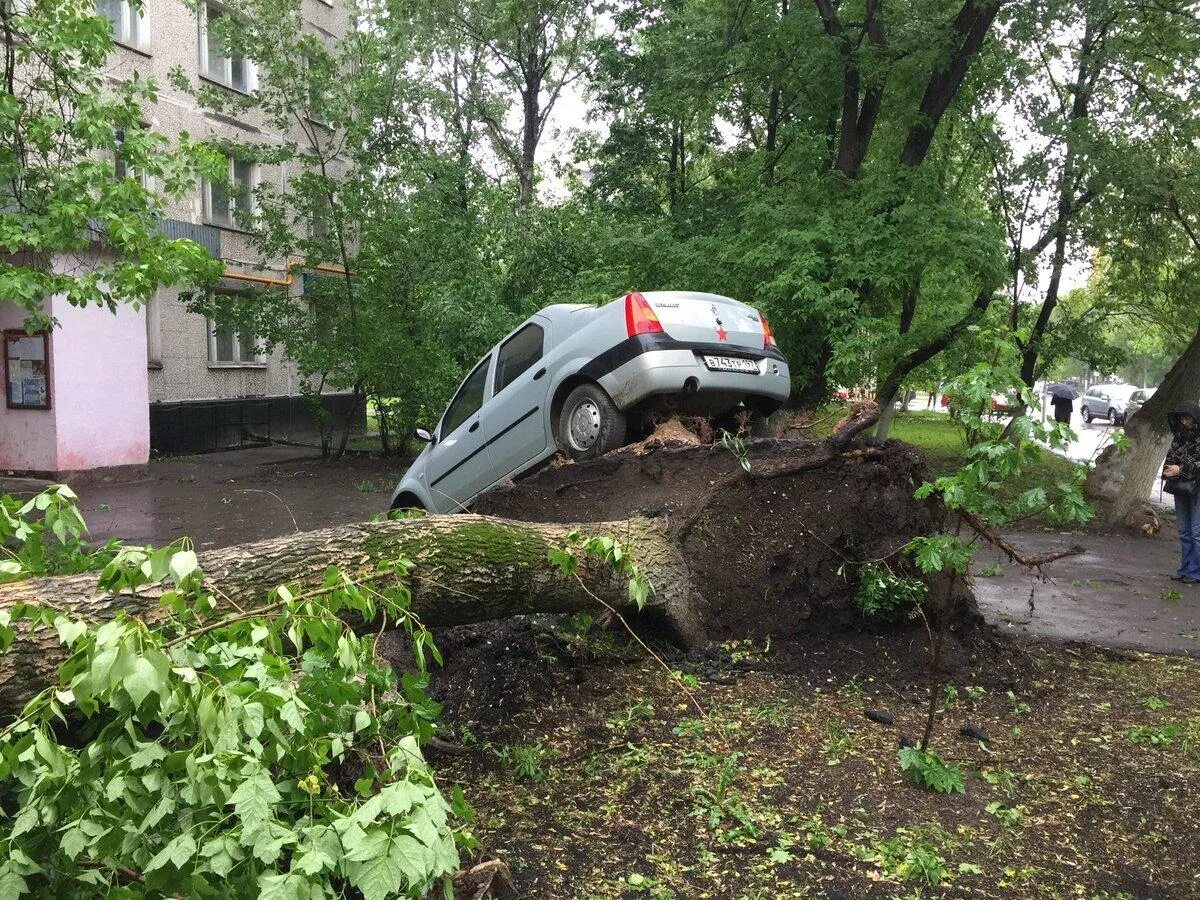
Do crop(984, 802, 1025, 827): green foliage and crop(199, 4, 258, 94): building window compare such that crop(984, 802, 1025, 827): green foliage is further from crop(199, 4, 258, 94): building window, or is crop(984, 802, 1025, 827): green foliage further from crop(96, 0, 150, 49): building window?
crop(199, 4, 258, 94): building window

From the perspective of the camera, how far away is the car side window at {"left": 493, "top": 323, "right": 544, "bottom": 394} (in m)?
7.65

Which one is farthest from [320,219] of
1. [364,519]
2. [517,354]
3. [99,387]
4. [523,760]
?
[523,760]

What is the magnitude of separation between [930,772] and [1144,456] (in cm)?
1062

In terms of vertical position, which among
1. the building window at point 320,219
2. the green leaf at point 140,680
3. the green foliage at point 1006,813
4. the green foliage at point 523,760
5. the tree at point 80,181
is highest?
the building window at point 320,219

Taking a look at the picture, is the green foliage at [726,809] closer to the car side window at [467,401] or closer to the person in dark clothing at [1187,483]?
the car side window at [467,401]

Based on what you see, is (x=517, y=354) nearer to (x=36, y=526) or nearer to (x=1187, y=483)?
(x=36, y=526)

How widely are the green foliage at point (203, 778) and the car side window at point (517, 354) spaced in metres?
5.04

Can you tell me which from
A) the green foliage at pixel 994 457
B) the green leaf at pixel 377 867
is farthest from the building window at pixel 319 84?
the green leaf at pixel 377 867

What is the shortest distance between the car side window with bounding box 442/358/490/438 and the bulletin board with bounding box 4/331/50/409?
9356 mm

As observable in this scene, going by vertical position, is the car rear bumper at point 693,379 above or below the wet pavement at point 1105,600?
above

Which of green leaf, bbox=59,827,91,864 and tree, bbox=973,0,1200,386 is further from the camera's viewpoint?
tree, bbox=973,0,1200,386

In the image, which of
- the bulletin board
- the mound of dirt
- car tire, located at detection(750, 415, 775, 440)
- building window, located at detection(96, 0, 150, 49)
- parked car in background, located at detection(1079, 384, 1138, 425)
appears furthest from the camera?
parked car in background, located at detection(1079, 384, 1138, 425)

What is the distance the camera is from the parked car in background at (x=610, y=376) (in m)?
6.66

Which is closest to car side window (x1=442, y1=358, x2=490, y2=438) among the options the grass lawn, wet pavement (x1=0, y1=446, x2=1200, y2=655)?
wet pavement (x1=0, y1=446, x2=1200, y2=655)
